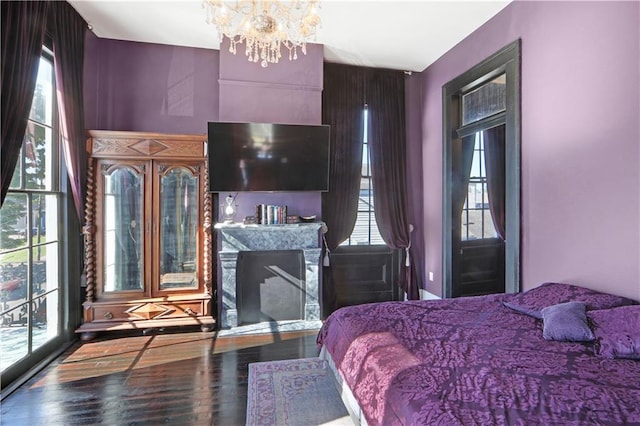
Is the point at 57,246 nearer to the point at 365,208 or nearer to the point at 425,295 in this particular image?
the point at 365,208

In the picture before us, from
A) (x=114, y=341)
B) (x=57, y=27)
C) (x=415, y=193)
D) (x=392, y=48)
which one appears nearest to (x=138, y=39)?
(x=57, y=27)

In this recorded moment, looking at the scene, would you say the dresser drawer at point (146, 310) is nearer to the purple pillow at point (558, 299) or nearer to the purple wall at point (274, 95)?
the purple wall at point (274, 95)

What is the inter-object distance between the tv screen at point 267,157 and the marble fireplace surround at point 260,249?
447 mm

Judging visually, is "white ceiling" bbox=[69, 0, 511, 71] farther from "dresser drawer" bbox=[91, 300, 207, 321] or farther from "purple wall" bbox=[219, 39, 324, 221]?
"dresser drawer" bbox=[91, 300, 207, 321]

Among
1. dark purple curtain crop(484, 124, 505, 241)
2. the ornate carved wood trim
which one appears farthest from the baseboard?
the ornate carved wood trim

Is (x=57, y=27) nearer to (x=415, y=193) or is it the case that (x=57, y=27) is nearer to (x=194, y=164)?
(x=194, y=164)

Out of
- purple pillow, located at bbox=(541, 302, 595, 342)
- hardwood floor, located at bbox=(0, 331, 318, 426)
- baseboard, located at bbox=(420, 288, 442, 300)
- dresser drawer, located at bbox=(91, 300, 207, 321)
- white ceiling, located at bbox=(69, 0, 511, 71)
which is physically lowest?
hardwood floor, located at bbox=(0, 331, 318, 426)

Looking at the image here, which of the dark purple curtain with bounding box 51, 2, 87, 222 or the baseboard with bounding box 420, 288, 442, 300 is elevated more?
the dark purple curtain with bounding box 51, 2, 87, 222

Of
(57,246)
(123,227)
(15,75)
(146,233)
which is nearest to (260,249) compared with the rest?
(146,233)

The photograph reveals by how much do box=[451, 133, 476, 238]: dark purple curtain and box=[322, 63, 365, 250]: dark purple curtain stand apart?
1.18 meters

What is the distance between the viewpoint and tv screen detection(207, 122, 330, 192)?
3551mm

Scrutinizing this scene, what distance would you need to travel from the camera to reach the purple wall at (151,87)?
3.79 metres

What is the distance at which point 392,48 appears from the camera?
12.9 feet

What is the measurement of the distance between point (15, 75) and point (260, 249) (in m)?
2.43
